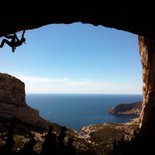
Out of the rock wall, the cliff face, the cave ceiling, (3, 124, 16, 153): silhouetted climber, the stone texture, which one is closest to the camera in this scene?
(3, 124, 16, 153): silhouetted climber

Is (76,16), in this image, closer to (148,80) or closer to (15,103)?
(148,80)

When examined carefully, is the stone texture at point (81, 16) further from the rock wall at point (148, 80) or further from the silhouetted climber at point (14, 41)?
the rock wall at point (148, 80)

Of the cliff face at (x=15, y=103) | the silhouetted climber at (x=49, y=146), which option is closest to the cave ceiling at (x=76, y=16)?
the silhouetted climber at (x=49, y=146)

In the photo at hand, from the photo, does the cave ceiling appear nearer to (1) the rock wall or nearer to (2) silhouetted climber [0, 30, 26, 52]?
(2) silhouetted climber [0, 30, 26, 52]

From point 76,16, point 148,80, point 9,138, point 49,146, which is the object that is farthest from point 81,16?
point 148,80

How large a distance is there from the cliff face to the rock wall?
1702 inches

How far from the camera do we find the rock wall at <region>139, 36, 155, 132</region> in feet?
96.6

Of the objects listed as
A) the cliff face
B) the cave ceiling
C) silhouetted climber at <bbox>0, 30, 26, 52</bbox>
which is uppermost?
the cave ceiling

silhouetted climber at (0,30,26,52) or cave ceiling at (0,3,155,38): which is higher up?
cave ceiling at (0,3,155,38)

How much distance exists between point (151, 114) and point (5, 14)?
19.8 metres

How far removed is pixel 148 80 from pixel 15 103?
48.5 meters

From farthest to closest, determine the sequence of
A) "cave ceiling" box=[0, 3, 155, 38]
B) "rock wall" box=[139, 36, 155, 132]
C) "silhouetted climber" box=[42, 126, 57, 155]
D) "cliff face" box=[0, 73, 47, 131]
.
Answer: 1. "cliff face" box=[0, 73, 47, 131]
2. "rock wall" box=[139, 36, 155, 132]
3. "cave ceiling" box=[0, 3, 155, 38]
4. "silhouetted climber" box=[42, 126, 57, 155]

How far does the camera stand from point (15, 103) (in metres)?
73.3

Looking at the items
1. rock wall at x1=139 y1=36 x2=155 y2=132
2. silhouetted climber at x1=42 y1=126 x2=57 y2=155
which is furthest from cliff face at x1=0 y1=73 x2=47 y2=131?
silhouetted climber at x1=42 y1=126 x2=57 y2=155
